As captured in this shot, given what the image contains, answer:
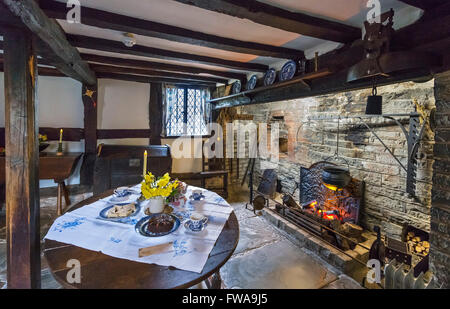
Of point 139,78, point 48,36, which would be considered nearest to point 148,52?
point 48,36

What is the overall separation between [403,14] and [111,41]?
2942 mm

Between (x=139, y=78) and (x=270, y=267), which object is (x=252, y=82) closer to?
(x=139, y=78)

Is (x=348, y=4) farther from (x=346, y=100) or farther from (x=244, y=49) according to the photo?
(x=346, y=100)

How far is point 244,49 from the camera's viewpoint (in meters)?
2.58

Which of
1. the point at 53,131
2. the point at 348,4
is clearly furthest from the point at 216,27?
the point at 53,131

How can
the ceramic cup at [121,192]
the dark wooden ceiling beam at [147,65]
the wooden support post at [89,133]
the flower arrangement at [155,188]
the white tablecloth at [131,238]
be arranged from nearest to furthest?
1. the white tablecloth at [131,238]
2. the flower arrangement at [155,188]
3. the ceramic cup at [121,192]
4. the dark wooden ceiling beam at [147,65]
5. the wooden support post at [89,133]

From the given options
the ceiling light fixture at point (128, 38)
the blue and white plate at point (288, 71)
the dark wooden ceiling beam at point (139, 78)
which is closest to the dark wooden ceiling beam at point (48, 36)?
the ceiling light fixture at point (128, 38)

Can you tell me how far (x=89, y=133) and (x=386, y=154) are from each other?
505 centimetres

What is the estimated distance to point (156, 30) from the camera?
2.15 meters

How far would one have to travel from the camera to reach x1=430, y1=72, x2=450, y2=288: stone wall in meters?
1.56

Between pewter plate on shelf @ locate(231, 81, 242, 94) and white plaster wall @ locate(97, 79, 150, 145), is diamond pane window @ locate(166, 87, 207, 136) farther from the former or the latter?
pewter plate on shelf @ locate(231, 81, 242, 94)

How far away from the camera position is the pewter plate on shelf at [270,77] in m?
3.38

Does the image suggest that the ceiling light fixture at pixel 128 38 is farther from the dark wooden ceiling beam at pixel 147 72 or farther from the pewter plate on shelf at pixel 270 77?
the pewter plate on shelf at pixel 270 77

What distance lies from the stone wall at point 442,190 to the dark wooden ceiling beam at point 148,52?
7.70ft
